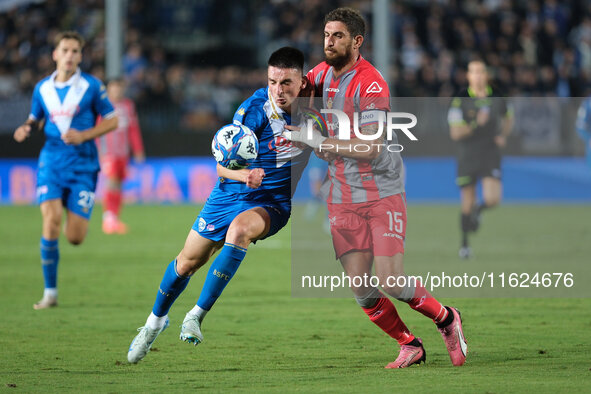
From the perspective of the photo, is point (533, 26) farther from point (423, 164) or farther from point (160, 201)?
point (160, 201)

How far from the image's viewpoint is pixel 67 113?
902cm

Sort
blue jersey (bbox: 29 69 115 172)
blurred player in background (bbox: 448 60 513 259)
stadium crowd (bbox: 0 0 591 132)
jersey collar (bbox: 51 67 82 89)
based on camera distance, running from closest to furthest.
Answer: blue jersey (bbox: 29 69 115 172) → jersey collar (bbox: 51 67 82 89) → blurred player in background (bbox: 448 60 513 259) → stadium crowd (bbox: 0 0 591 132)

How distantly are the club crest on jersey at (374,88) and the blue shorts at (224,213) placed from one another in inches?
37.3

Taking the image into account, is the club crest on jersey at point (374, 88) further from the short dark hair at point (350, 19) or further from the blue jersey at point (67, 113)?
the blue jersey at point (67, 113)

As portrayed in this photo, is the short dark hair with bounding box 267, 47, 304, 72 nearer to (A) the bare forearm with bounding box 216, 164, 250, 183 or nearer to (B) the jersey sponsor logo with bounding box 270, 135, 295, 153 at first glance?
(B) the jersey sponsor logo with bounding box 270, 135, 295, 153

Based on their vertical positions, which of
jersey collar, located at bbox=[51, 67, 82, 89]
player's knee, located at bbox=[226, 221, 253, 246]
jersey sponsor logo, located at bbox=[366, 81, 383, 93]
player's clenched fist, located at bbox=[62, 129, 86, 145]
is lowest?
player's knee, located at bbox=[226, 221, 253, 246]

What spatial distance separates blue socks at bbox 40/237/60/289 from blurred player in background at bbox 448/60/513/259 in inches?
200

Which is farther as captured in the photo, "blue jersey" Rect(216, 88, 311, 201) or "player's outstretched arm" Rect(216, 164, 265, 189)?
"blue jersey" Rect(216, 88, 311, 201)

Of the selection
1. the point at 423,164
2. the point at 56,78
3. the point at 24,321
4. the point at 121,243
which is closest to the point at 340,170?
the point at 24,321

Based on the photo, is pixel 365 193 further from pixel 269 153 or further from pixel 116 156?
pixel 116 156

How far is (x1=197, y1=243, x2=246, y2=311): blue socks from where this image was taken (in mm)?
5980

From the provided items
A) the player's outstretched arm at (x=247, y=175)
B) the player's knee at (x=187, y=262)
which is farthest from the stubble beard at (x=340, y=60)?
the player's knee at (x=187, y=262)

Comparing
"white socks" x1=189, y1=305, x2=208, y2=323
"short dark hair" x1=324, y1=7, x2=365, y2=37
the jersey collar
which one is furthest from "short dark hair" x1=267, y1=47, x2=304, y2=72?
the jersey collar

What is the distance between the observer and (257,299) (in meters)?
9.31
